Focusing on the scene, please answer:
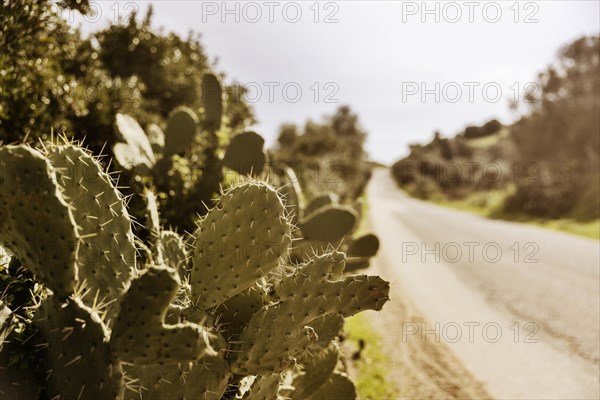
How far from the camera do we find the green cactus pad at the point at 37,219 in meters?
1.72

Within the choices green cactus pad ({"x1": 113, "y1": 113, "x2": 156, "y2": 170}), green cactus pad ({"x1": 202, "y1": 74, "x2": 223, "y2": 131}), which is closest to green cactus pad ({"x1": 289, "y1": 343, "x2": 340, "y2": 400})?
green cactus pad ({"x1": 113, "y1": 113, "x2": 156, "y2": 170})

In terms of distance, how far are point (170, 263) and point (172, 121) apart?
2953 mm

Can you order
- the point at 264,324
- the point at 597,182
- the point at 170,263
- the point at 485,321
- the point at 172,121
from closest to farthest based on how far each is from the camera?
the point at 264,324
the point at 170,263
the point at 172,121
the point at 485,321
the point at 597,182

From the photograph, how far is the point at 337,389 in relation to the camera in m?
3.60

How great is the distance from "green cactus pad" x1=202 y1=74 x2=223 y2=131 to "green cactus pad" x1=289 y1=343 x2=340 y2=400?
3.69 m

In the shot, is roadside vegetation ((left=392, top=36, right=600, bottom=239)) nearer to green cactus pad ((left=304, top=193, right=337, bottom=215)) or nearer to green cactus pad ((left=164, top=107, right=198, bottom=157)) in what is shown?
green cactus pad ((left=304, top=193, right=337, bottom=215))

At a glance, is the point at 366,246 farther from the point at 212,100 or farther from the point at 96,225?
the point at 96,225

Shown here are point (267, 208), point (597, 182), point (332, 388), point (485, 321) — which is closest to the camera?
point (267, 208)

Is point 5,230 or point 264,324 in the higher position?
point 5,230

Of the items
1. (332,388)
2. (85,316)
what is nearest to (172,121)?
(332,388)

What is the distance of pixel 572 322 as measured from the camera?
589 centimetres

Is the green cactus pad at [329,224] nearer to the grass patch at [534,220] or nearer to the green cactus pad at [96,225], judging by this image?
the green cactus pad at [96,225]

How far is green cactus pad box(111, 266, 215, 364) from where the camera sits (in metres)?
1.69

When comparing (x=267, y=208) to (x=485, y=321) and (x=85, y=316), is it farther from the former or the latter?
(x=485, y=321)
